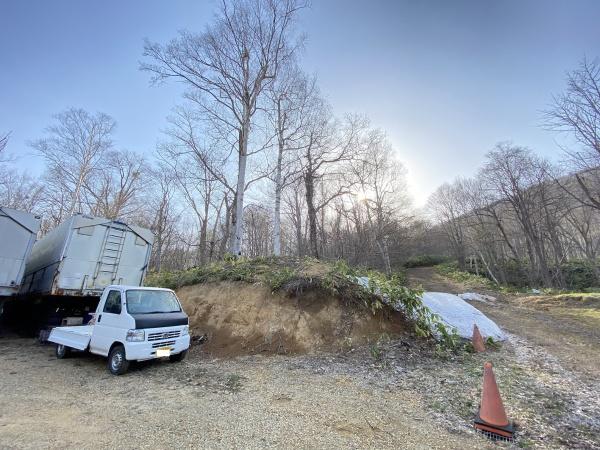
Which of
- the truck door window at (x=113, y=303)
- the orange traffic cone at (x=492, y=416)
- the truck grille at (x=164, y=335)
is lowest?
the orange traffic cone at (x=492, y=416)

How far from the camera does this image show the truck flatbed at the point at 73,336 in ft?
24.3

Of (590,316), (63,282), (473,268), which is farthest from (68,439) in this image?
(473,268)

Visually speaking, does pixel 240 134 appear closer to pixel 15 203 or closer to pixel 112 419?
pixel 112 419

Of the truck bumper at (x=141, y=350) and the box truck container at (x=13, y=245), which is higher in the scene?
the box truck container at (x=13, y=245)

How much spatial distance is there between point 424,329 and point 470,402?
3.34 metres

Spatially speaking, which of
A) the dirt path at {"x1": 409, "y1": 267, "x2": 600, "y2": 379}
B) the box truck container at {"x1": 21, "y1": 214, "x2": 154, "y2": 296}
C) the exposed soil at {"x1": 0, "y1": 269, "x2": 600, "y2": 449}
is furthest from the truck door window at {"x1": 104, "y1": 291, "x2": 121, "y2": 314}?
the dirt path at {"x1": 409, "y1": 267, "x2": 600, "y2": 379}

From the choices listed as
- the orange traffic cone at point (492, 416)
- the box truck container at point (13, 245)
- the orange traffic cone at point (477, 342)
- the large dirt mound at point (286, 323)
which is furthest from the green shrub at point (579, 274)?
the box truck container at point (13, 245)

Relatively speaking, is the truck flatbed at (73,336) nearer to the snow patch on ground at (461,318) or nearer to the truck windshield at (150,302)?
the truck windshield at (150,302)

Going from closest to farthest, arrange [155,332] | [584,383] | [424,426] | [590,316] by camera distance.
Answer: [424,426], [584,383], [155,332], [590,316]

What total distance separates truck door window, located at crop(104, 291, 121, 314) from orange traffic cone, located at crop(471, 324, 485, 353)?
343 inches

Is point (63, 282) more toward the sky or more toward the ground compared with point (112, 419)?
more toward the sky

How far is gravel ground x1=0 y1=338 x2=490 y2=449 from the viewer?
3.72m

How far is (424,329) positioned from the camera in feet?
26.5

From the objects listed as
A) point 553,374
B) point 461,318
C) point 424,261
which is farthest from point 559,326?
point 424,261
